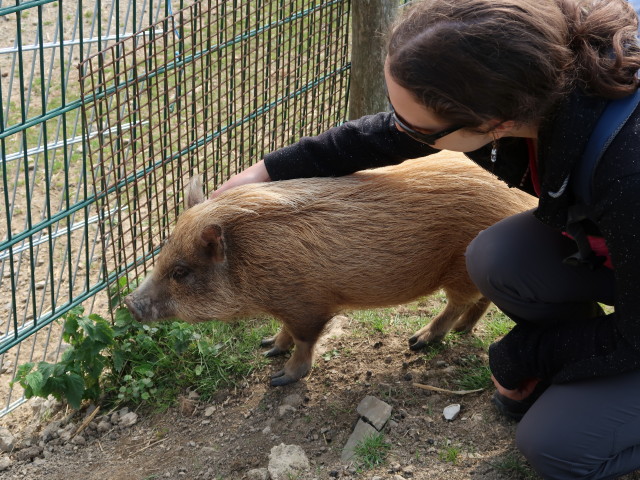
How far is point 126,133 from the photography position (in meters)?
4.70

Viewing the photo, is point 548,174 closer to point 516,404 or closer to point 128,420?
point 516,404

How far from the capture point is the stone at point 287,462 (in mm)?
3141

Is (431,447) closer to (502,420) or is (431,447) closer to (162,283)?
(502,420)

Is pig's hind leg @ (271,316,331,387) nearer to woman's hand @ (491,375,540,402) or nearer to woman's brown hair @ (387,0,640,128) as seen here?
woman's hand @ (491,375,540,402)

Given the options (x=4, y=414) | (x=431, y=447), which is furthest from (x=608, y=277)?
(x=4, y=414)

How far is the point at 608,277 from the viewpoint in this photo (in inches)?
116

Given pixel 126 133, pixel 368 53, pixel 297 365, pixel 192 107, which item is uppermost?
pixel 368 53

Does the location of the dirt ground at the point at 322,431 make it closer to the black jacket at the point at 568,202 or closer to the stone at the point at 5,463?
the stone at the point at 5,463

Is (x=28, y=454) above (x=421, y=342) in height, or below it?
below

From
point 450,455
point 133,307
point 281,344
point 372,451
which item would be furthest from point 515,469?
point 133,307

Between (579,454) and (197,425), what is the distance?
1.79m

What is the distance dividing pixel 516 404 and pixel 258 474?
110 cm

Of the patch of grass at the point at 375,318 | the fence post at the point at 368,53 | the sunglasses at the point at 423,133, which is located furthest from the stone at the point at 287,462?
the fence post at the point at 368,53

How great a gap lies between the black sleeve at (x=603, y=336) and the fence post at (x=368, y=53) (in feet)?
7.92
